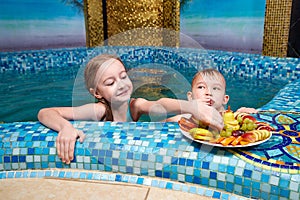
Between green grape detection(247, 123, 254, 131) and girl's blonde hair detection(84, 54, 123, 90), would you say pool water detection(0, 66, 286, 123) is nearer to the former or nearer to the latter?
girl's blonde hair detection(84, 54, 123, 90)

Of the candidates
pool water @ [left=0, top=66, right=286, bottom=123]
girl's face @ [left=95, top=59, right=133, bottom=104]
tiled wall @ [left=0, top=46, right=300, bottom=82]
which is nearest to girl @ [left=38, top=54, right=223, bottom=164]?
girl's face @ [left=95, top=59, right=133, bottom=104]

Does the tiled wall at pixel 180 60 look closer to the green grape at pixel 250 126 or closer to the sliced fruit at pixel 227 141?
the green grape at pixel 250 126

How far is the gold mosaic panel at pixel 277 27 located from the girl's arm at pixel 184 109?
3913 mm

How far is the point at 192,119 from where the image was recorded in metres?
1.79

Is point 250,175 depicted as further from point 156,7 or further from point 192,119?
point 156,7

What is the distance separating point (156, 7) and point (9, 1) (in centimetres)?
356

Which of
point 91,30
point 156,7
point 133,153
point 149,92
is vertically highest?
point 156,7

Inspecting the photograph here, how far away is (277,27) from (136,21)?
3.17 metres

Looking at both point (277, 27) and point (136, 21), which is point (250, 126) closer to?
point (277, 27)

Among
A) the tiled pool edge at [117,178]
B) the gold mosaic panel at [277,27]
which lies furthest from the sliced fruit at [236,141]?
the gold mosaic panel at [277,27]

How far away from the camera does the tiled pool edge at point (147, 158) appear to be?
146cm

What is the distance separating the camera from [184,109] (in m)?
1.90

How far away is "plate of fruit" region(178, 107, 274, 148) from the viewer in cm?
153

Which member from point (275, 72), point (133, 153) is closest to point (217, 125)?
point (133, 153)
